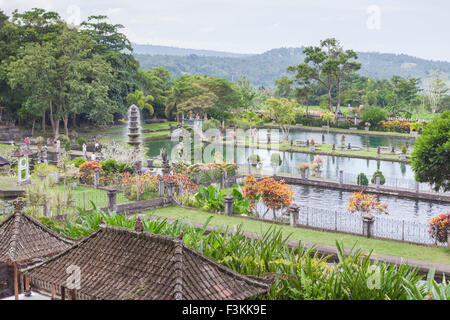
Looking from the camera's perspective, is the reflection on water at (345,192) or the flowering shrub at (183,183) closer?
the flowering shrub at (183,183)

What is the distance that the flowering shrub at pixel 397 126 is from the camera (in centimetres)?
5050

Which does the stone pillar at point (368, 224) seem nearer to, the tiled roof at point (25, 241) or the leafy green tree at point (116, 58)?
the tiled roof at point (25, 241)

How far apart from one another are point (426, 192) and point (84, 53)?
28414 millimetres

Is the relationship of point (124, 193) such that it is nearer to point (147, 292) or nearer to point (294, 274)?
point (294, 274)

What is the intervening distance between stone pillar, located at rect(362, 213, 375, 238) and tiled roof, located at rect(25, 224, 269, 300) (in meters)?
9.30

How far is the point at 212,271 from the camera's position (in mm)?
7477

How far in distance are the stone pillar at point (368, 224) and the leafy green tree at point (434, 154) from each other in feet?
9.44

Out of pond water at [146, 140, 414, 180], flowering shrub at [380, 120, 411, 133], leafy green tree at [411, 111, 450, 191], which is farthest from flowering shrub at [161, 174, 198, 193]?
flowering shrub at [380, 120, 411, 133]

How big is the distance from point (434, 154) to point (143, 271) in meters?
12.8

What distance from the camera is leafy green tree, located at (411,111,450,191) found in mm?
17078

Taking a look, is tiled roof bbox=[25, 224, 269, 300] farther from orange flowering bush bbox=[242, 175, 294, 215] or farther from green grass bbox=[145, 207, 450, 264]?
orange flowering bush bbox=[242, 175, 294, 215]

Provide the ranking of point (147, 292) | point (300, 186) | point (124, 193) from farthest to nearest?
point (300, 186) → point (124, 193) → point (147, 292)

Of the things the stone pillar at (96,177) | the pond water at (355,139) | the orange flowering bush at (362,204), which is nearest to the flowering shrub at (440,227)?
the orange flowering bush at (362,204)
